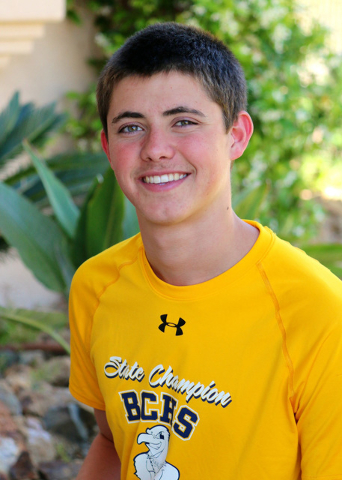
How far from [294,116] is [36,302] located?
8.94 feet

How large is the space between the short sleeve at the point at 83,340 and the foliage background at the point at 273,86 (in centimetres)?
318

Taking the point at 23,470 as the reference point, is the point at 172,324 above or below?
above

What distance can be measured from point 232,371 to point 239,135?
0.60 metres

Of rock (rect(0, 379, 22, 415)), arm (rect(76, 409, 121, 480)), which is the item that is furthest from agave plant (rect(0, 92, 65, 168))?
arm (rect(76, 409, 121, 480))

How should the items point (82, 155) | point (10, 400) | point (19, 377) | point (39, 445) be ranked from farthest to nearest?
point (82, 155), point (19, 377), point (10, 400), point (39, 445)

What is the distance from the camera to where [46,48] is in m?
4.46

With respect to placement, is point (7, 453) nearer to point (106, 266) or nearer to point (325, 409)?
point (106, 266)

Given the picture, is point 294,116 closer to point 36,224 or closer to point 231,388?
point 36,224

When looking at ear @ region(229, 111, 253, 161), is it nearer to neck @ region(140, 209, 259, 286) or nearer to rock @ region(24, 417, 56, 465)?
neck @ region(140, 209, 259, 286)

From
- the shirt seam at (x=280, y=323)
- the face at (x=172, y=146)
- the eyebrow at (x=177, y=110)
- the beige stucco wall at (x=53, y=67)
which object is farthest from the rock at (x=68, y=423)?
the beige stucco wall at (x=53, y=67)

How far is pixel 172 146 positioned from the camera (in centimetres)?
130

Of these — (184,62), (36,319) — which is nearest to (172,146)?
(184,62)

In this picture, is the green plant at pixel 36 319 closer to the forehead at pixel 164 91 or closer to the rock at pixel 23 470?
the rock at pixel 23 470

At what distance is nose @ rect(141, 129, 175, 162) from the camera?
1287 millimetres
